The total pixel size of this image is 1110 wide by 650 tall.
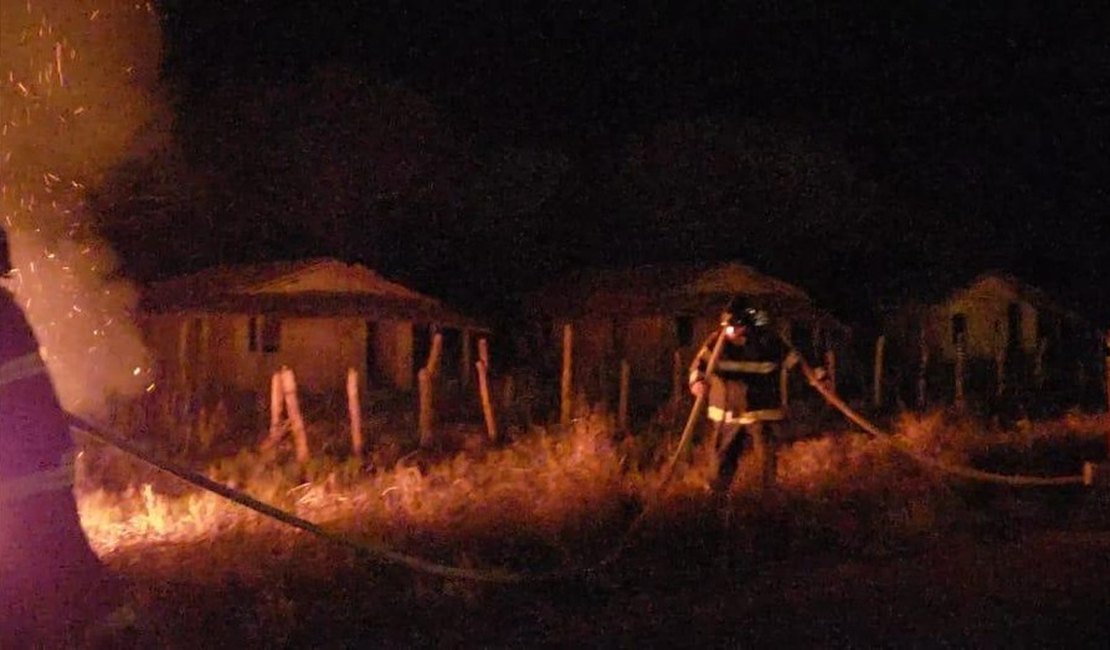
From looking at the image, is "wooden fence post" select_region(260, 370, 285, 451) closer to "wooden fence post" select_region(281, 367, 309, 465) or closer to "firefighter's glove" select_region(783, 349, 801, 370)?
"wooden fence post" select_region(281, 367, 309, 465)

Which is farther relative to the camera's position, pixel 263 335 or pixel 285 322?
pixel 263 335

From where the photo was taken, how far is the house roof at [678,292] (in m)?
29.3

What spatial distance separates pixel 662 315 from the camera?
29875 millimetres

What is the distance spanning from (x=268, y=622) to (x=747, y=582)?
109 inches

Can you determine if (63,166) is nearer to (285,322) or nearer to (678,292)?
(285,322)

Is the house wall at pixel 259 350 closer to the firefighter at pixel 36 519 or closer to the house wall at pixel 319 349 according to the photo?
the house wall at pixel 319 349

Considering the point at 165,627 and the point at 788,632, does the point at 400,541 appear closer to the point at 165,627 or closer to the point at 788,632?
the point at 165,627

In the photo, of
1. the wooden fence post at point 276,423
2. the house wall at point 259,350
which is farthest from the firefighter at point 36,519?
the house wall at point 259,350

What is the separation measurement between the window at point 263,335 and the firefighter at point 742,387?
16.8 metres

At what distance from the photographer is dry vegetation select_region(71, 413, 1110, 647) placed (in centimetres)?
654

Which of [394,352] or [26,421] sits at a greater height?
[26,421]

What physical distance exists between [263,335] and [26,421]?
2384 cm

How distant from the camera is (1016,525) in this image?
9125 millimetres

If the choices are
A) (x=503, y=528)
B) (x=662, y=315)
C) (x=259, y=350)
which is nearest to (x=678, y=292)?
(x=662, y=315)
